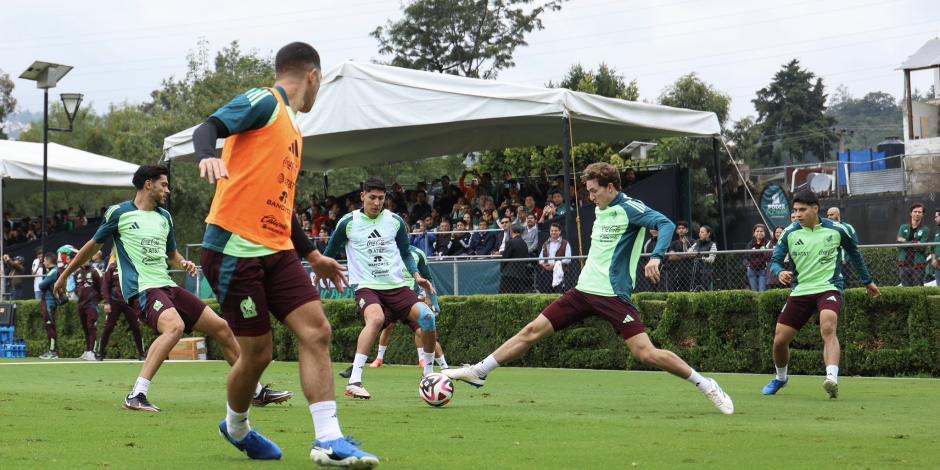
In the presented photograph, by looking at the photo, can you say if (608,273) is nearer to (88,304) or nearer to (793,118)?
(88,304)

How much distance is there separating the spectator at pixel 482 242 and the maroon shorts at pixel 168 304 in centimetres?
1066

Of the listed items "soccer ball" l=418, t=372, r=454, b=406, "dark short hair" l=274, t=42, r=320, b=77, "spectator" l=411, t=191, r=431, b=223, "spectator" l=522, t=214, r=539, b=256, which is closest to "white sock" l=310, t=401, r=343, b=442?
"dark short hair" l=274, t=42, r=320, b=77

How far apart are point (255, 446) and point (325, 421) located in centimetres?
72

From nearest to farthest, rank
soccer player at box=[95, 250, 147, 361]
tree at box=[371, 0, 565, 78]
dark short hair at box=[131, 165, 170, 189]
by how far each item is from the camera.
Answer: dark short hair at box=[131, 165, 170, 189], soccer player at box=[95, 250, 147, 361], tree at box=[371, 0, 565, 78]

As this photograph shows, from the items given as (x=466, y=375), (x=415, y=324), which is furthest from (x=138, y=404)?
(x=415, y=324)

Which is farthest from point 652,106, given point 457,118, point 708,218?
point 708,218

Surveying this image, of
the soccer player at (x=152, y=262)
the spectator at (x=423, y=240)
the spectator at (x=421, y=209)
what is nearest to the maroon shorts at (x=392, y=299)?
the soccer player at (x=152, y=262)

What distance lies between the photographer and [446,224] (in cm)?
2389

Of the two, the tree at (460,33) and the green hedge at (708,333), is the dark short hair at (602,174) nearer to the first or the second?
the green hedge at (708,333)

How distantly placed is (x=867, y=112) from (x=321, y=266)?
590ft

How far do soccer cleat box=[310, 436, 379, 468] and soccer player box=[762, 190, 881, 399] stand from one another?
717 centimetres

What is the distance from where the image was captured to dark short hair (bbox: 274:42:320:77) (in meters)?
6.53

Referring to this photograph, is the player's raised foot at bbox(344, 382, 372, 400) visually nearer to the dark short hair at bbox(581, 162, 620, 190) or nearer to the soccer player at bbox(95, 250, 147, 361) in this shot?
the dark short hair at bbox(581, 162, 620, 190)

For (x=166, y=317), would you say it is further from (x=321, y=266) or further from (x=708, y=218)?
(x=708, y=218)
